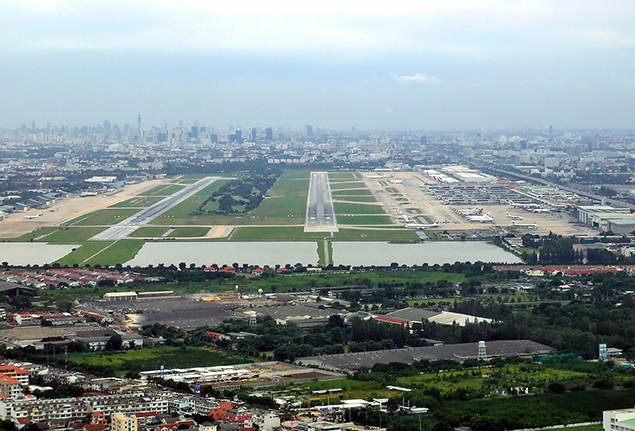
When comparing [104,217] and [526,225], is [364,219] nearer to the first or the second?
[526,225]

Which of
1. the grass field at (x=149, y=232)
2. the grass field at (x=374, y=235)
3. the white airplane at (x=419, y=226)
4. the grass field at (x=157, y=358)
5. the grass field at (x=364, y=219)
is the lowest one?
the grass field at (x=157, y=358)

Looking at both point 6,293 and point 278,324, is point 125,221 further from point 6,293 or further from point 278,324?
point 278,324

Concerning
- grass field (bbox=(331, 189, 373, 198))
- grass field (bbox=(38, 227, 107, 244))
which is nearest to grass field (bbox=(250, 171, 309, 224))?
grass field (bbox=(331, 189, 373, 198))

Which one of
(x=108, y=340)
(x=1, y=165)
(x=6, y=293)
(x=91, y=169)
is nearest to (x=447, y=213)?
(x=6, y=293)

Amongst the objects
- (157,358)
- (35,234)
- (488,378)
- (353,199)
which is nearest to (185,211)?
(35,234)

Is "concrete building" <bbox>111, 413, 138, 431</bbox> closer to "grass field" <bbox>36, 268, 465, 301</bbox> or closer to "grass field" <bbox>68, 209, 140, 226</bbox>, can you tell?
"grass field" <bbox>36, 268, 465, 301</bbox>

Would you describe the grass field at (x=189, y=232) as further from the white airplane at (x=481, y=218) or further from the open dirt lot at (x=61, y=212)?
the white airplane at (x=481, y=218)

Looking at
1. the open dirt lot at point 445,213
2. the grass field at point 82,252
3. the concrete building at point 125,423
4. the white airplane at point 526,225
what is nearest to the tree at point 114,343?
the concrete building at point 125,423
